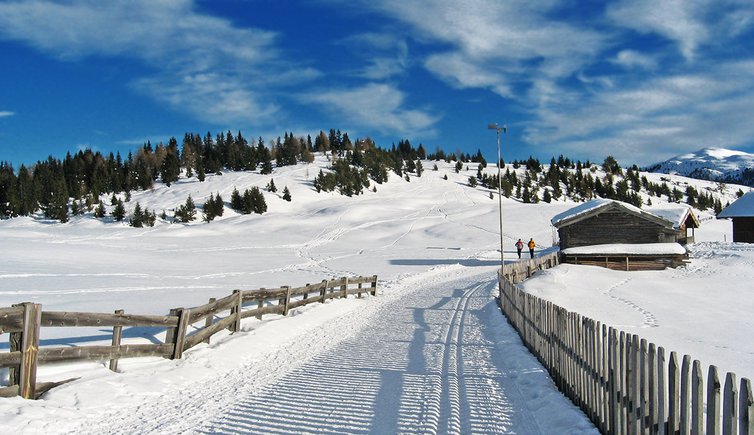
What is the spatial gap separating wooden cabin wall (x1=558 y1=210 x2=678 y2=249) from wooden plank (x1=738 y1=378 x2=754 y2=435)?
3823 cm

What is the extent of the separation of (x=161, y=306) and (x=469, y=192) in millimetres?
115228

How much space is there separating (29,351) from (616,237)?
39256 mm

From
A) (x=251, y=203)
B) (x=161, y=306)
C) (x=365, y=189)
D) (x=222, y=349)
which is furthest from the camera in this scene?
(x=365, y=189)

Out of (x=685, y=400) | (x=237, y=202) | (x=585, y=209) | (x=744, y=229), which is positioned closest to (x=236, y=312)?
(x=685, y=400)

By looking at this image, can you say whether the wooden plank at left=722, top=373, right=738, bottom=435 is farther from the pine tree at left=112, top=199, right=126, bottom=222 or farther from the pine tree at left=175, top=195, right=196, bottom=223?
the pine tree at left=112, top=199, right=126, bottom=222

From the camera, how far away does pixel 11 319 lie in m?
6.86

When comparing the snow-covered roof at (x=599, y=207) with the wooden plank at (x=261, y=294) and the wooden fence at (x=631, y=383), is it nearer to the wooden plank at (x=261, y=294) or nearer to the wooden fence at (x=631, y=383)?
the wooden plank at (x=261, y=294)

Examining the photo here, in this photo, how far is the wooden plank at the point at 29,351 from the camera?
698cm

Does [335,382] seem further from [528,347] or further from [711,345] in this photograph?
[711,345]

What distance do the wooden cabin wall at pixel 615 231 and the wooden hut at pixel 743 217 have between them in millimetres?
19792

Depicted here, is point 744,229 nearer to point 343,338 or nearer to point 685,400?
point 343,338

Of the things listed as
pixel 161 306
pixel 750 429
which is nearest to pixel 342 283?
pixel 161 306

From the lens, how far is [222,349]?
11148 millimetres

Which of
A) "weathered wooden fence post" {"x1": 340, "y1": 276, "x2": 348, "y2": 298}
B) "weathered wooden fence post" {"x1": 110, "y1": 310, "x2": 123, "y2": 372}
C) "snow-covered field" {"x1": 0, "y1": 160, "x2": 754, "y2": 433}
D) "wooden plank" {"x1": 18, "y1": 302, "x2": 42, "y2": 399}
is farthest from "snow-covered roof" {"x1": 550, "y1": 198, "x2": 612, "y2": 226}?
"wooden plank" {"x1": 18, "y1": 302, "x2": 42, "y2": 399}
